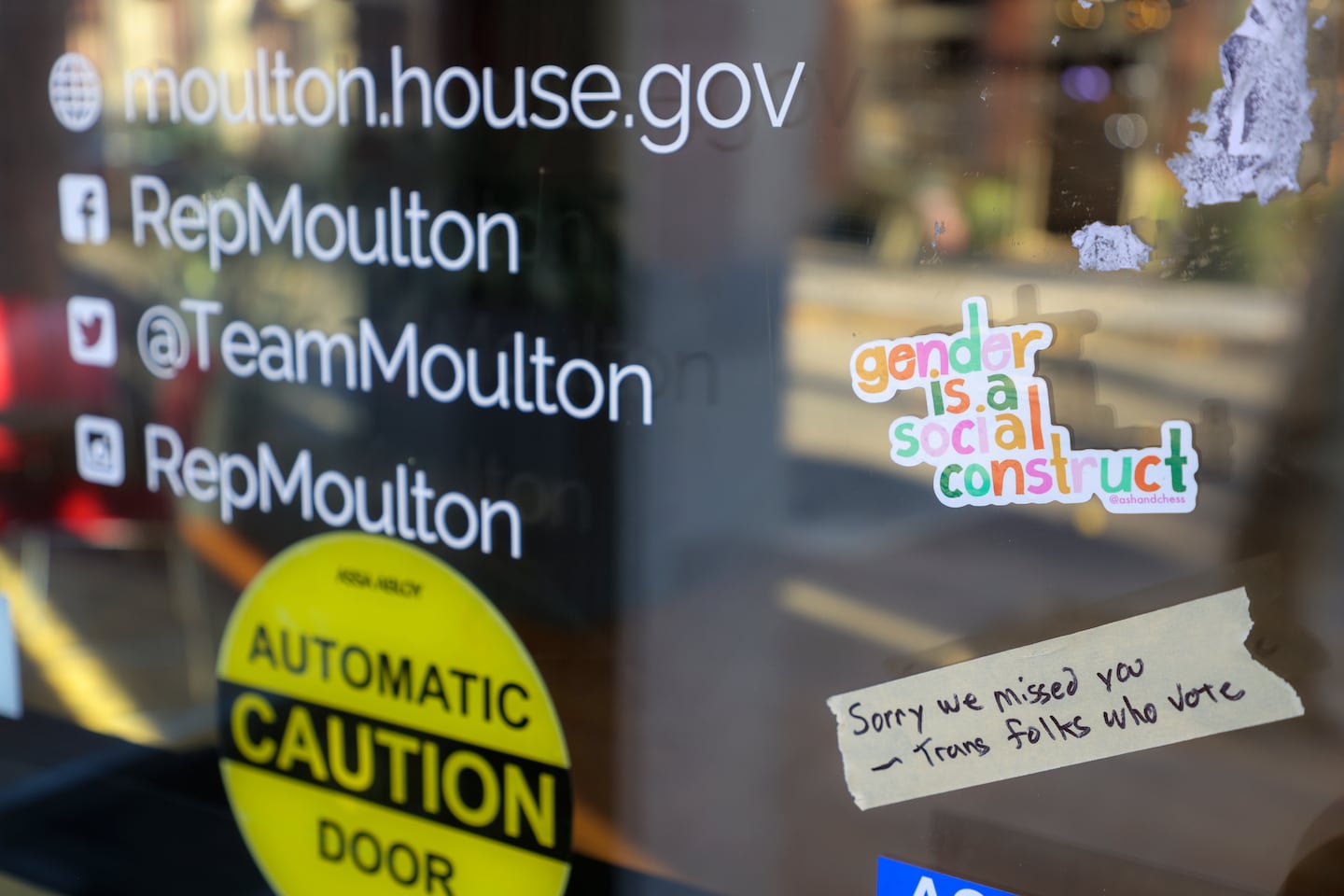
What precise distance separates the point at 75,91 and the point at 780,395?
48.3 inches

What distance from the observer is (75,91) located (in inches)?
76.1

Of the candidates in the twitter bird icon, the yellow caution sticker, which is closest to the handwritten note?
the yellow caution sticker

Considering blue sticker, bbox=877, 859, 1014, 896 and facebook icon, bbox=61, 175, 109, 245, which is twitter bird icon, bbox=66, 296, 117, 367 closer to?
facebook icon, bbox=61, 175, 109, 245

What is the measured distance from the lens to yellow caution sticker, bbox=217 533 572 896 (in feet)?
5.70

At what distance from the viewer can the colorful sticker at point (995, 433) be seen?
1294mm

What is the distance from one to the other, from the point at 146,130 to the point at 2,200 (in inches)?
15.0

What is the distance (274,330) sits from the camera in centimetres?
182

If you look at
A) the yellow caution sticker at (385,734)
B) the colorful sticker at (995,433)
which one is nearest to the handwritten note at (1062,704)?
the colorful sticker at (995,433)

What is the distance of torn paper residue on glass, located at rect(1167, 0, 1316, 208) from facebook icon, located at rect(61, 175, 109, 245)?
1533 mm

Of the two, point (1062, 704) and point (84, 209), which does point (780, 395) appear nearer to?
point (1062, 704)

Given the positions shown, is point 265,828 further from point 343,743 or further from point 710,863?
point 710,863

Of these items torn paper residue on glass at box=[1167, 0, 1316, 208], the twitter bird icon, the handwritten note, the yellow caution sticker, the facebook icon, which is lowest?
the yellow caution sticker

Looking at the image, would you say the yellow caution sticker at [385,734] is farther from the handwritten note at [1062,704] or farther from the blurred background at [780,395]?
the handwritten note at [1062,704]

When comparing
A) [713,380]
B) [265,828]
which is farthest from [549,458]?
[265,828]
